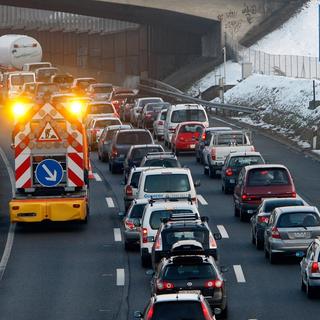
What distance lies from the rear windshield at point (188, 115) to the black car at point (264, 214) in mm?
27917

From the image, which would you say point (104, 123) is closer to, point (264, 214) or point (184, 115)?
point (184, 115)

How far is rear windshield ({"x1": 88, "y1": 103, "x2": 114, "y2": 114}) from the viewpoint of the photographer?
7281 centimetres

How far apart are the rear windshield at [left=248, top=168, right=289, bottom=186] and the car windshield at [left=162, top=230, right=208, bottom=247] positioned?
11.1 metres

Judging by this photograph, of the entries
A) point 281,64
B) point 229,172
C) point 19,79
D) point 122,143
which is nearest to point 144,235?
point 229,172

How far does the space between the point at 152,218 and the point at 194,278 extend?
763 cm

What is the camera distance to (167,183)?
41188 millimetres

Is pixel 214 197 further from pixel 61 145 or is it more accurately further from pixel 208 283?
pixel 208 283

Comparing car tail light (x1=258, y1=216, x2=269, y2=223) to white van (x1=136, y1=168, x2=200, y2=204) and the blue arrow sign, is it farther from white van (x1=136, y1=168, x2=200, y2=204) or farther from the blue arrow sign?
the blue arrow sign

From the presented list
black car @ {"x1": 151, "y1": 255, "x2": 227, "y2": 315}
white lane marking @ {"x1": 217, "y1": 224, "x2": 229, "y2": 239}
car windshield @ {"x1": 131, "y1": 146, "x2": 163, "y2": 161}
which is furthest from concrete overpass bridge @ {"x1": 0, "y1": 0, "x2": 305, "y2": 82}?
black car @ {"x1": 151, "y1": 255, "x2": 227, "y2": 315}

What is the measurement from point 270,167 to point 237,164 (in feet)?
21.7

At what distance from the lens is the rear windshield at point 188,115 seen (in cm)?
6625

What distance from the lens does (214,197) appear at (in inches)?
1937

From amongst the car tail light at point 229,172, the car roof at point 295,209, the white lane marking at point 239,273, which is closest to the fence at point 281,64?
the car tail light at point 229,172

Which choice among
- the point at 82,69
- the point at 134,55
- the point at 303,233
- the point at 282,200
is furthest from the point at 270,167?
the point at 82,69
